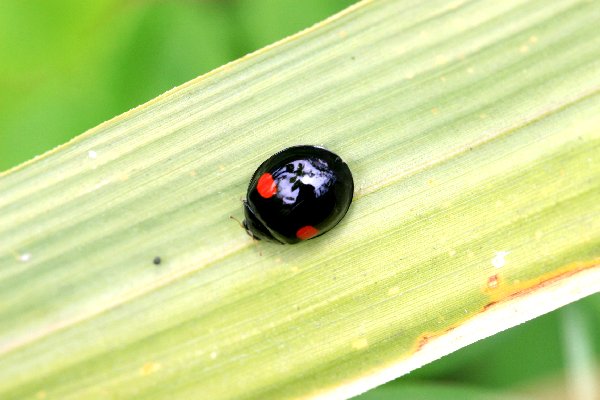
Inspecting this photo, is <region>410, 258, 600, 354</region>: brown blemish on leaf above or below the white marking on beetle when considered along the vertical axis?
below

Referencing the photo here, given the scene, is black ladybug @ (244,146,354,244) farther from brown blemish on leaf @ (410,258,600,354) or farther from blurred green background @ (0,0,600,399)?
blurred green background @ (0,0,600,399)

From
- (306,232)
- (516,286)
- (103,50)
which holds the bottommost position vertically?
(516,286)

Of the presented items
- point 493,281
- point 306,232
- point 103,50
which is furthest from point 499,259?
point 103,50

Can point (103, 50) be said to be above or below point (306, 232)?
above

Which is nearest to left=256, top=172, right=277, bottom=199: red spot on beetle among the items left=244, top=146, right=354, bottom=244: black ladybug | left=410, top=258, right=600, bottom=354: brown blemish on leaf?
left=244, top=146, right=354, bottom=244: black ladybug

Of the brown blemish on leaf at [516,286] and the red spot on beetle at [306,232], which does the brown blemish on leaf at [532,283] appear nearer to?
the brown blemish on leaf at [516,286]

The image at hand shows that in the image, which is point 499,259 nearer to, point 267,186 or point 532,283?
point 532,283
